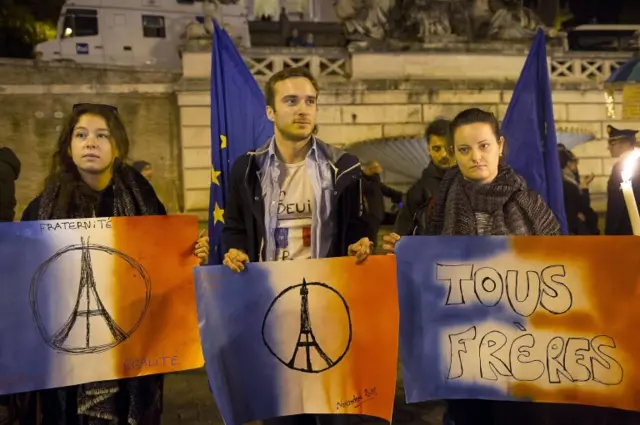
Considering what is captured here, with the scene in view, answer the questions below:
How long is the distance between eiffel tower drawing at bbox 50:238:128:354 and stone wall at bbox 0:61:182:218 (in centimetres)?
1299

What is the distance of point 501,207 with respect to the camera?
269 centimetres

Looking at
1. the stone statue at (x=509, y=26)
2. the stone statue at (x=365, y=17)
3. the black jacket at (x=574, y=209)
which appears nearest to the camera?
the black jacket at (x=574, y=209)

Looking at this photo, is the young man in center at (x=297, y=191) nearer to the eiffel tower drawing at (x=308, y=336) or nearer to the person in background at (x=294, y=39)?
the eiffel tower drawing at (x=308, y=336)

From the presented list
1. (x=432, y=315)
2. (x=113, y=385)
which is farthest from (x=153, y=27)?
(x=432, y=315)

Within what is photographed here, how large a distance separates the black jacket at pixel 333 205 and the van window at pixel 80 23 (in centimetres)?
2189

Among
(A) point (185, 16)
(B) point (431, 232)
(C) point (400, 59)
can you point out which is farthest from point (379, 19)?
(B) point (431, 232)

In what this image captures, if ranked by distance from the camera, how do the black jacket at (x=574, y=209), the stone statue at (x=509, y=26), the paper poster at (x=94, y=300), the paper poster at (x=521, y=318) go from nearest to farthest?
the paper poster at (x=521, y=318)
the paper poster at (x=94, y=300)
the black jacket at (x=574, y=209)
the stone statue at (x=509, y=26)

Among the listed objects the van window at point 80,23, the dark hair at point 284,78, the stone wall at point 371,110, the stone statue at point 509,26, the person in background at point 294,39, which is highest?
the van window at point 80,23

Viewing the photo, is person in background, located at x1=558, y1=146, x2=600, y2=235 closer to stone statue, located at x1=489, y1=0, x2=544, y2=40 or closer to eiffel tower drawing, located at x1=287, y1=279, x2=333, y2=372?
eiffel tower drawing, located at x1=287, y1=279, x2=333, y2=372

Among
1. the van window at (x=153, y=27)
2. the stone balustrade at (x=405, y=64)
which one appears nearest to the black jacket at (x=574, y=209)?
the stone balustrade at (x=405, y=64)

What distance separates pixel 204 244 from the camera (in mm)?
3039

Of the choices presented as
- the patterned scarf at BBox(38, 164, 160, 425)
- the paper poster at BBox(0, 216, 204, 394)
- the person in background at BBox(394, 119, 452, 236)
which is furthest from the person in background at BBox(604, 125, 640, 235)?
the patterned scarf at BBox(38, 164, 160, 425)

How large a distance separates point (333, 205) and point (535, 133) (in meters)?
2.56

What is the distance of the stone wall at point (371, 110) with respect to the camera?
15391 millimetres
